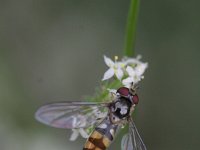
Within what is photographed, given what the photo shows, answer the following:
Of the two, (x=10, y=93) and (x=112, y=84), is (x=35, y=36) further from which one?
(x=112, y=84)

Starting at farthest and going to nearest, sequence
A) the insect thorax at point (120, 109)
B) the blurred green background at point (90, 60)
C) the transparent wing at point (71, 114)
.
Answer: the blurred green background at point (90, 60) → the insect thorax at point (120, 109) → the transparent wing at point (71, 114)

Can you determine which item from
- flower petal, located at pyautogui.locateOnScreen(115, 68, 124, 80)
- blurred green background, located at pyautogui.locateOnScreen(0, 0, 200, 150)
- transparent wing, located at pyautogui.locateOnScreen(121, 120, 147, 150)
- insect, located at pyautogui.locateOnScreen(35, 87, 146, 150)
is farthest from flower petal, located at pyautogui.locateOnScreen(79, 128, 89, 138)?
blurred green background, located at pyautogui.locateOnScreen(0, 0, 200, 150)

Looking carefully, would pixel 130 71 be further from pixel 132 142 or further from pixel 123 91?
pixel 132 142

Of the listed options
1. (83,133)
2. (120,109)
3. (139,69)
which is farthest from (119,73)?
(83,133)

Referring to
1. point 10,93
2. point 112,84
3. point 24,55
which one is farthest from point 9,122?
point 112,84

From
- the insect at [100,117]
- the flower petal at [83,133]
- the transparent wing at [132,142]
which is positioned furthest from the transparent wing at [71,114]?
the transparent wing at [132,142]

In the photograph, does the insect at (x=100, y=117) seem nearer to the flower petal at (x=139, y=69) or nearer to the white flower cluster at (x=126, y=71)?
the white flower cluster at (x=126, y=71)
